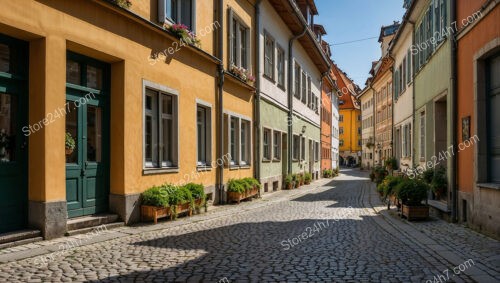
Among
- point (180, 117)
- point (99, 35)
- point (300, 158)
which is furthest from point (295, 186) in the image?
point (99, 35)

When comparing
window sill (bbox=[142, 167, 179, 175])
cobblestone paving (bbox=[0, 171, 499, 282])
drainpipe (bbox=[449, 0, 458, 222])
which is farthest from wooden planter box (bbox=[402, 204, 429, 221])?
window sill (bbox=[142, 167, 179, 175])

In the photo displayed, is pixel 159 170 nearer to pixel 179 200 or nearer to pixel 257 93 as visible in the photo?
pixel 179 200

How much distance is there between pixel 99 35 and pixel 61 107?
1.78 meters

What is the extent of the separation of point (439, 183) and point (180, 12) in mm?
8252

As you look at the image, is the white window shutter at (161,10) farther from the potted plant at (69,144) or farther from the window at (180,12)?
the potted plant at (69,144)

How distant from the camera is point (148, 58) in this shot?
10.6 m

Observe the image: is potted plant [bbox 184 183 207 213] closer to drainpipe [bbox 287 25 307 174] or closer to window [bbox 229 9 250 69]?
window [bbox 229 9 250 69]

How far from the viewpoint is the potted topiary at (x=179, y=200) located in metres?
10.6

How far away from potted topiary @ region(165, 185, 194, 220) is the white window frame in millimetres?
706

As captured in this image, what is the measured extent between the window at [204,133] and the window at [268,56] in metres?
6.03

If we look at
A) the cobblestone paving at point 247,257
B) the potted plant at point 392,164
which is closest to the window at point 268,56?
the potted plant at point 392,164

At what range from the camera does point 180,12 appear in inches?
502

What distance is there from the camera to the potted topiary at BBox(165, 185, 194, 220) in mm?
10562

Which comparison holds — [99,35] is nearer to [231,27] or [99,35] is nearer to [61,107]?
Result: [61,107]
